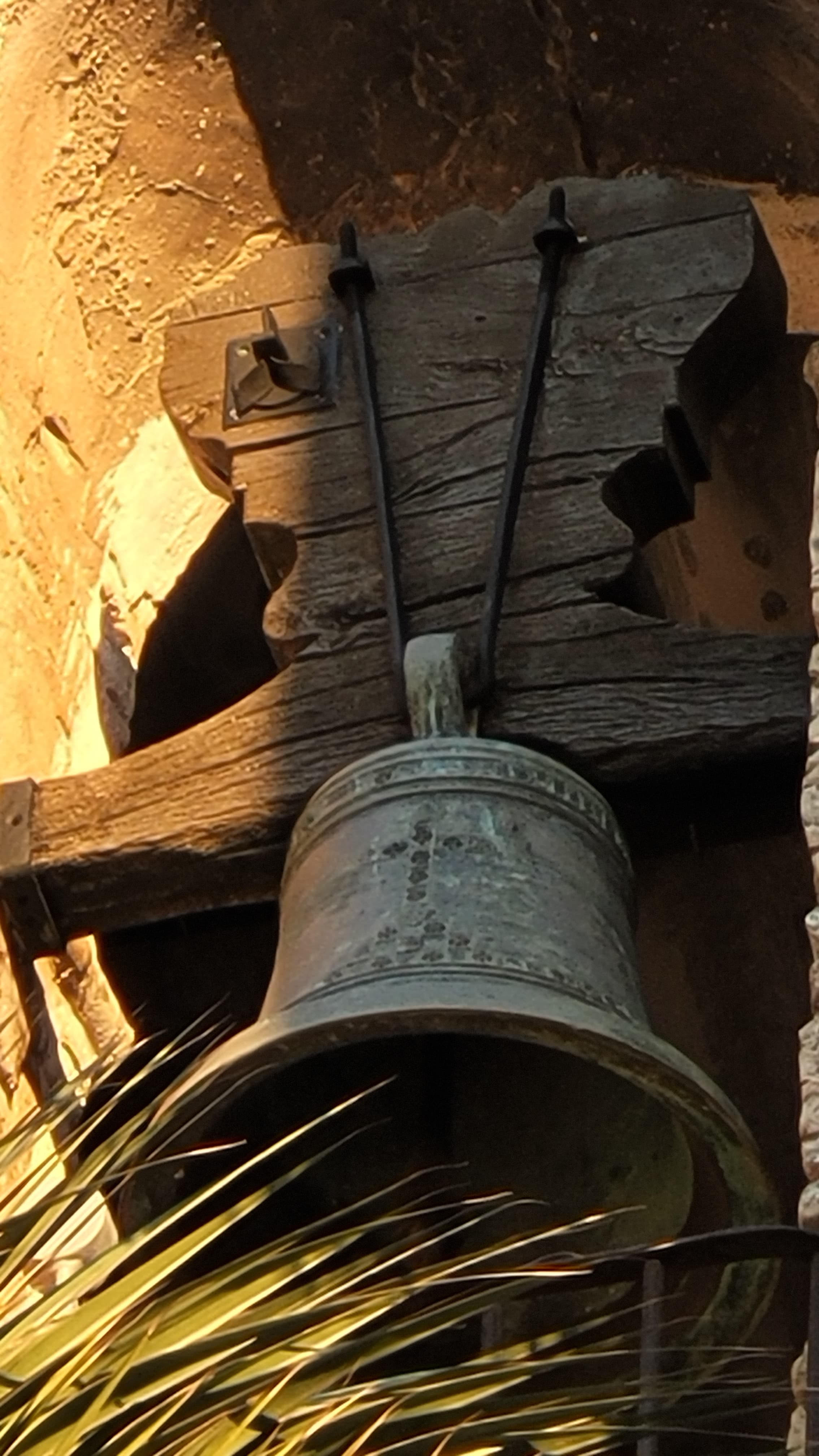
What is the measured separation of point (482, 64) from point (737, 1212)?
1188 millimetres

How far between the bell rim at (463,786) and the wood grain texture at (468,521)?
5 centimetres

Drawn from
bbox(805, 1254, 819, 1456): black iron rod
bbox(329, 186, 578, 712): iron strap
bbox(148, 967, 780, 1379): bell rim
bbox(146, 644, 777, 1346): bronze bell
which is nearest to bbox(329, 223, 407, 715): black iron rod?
bbox(329, 186, 578, 712): iron strap

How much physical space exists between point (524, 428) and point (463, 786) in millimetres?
400

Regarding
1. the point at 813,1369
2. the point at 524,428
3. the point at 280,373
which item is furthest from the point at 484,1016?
the point at 280,373

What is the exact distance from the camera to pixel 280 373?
2861 millimetres

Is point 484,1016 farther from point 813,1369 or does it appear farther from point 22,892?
point 22,892

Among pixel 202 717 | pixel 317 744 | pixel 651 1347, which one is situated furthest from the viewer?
pixel 202 717

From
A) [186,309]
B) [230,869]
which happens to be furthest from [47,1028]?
[186,309]

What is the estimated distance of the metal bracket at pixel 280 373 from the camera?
2854mm

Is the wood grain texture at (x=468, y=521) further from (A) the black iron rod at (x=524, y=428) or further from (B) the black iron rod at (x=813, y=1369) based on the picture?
(B) the black iron rod at (x=813, y=1369)

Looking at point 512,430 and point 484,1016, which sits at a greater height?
point 512,430

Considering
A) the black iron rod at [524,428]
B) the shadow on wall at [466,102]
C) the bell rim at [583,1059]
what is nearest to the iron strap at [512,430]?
the black iron rod at [524,428]

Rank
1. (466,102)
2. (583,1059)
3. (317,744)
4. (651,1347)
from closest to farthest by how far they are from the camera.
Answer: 1. (651,1347)
2. (583,1059)
3. (317,744)
4. (466,102)

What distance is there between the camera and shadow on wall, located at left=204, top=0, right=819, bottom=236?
3.07 metres
